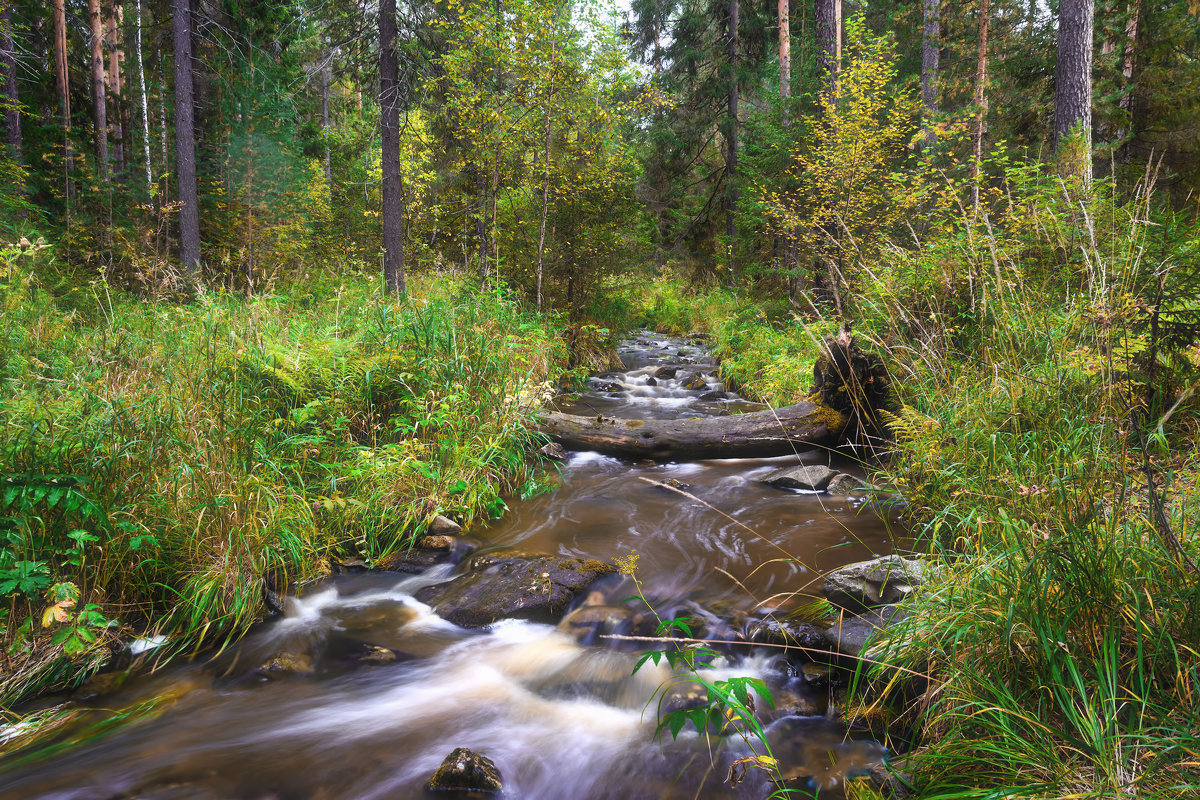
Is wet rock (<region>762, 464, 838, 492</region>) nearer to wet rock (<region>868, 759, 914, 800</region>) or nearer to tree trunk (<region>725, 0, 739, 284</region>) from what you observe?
wet rock (<region>868, 759, 914, 800</region>)

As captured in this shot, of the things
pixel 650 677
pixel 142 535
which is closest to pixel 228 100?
pixel 142 535

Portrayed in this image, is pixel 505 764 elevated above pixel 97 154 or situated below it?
below

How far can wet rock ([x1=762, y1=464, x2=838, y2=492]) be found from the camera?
18.0ft

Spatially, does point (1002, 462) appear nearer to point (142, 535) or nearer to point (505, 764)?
point (505, 764)

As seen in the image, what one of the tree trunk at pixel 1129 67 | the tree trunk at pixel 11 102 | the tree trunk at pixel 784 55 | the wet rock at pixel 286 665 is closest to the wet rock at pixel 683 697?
the wet rock at pixel 286 665

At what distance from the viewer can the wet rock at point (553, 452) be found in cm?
638

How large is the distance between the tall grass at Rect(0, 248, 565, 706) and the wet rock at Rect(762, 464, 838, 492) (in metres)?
2.47

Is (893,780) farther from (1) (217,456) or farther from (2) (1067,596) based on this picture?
(1) (217,456)

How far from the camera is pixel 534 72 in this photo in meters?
9.66

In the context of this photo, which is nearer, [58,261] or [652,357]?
[58,261]

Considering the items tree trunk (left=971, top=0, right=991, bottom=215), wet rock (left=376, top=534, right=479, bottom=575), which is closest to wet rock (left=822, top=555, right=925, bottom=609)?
wet rock (left=376, top=534, right=479, bottom=575)

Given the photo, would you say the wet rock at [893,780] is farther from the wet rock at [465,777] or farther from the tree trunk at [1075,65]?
the tree trunk at [1075,65]

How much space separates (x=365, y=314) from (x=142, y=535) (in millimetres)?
3359

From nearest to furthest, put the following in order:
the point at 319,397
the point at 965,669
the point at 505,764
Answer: the point at 965,669 < the point at 505,764 < the point at 319,397
